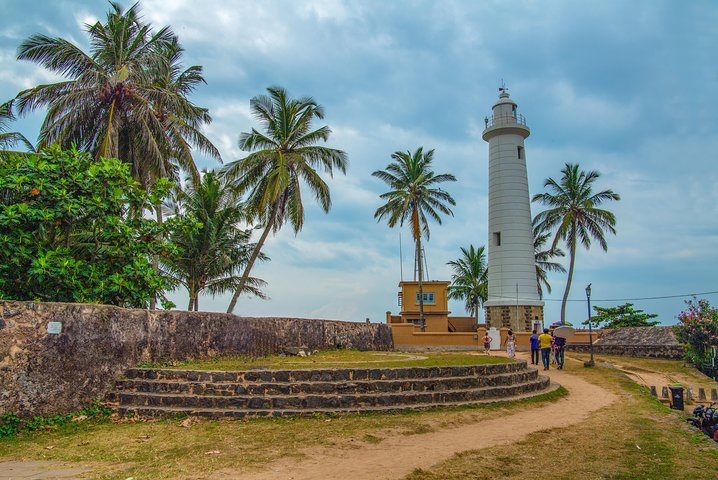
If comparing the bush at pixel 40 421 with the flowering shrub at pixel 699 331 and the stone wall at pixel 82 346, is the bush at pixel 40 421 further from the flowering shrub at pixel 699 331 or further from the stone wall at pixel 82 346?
the flowering shrub at pixel 699 331

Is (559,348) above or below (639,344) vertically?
above

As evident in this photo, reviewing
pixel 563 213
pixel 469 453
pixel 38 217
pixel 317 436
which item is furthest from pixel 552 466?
pixel 563 213

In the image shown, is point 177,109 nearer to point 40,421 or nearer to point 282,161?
point 282,161

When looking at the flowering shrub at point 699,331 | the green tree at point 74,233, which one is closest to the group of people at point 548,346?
the flowering shrub at point 699,331

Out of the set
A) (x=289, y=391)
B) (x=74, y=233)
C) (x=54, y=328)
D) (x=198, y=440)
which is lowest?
(x=198, y=440)

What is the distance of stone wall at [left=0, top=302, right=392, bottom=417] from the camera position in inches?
345

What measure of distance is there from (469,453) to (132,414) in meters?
6.21

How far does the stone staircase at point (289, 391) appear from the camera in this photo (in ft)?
32.3

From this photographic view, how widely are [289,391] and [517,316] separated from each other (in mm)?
23816

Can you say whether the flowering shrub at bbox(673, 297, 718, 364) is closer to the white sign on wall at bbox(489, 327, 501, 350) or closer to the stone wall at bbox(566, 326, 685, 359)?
the stone wall at bbox(566, 326, 685, 359)

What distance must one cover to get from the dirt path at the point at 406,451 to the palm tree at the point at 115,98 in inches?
504

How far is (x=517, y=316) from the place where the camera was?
3138 centimetres

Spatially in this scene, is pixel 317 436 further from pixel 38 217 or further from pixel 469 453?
pixel 38 217

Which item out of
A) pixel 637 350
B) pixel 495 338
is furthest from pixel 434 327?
pixel 637 350
